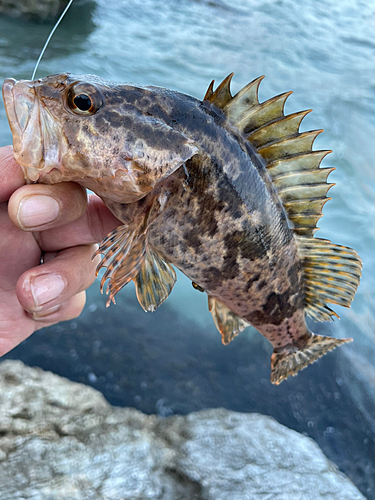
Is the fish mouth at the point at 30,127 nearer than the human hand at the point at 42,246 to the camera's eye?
Yes

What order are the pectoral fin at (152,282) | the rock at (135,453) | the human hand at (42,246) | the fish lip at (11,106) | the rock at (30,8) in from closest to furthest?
the fish lip at (11,106) → the human hand at (42,246) → the pectoral fin at (152,282) → the rock at (135,453) → the rock at (30,8)

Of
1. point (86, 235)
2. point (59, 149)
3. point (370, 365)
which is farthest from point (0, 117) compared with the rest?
point (370, 365)

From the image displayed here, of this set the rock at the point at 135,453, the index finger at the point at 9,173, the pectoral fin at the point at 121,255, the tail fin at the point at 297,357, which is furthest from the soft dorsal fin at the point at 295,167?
the rock at the point at 135,453

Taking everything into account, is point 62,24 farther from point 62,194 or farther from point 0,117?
point 62,194

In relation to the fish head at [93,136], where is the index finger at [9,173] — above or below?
below

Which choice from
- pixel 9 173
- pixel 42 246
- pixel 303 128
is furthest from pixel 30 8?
pixel 9 173

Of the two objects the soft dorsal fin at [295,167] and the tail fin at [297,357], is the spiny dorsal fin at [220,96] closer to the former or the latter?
the soft dorsal fin at [295,167]

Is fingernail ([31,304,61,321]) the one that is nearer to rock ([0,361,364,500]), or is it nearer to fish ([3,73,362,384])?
fish ([3,73,362,384])
